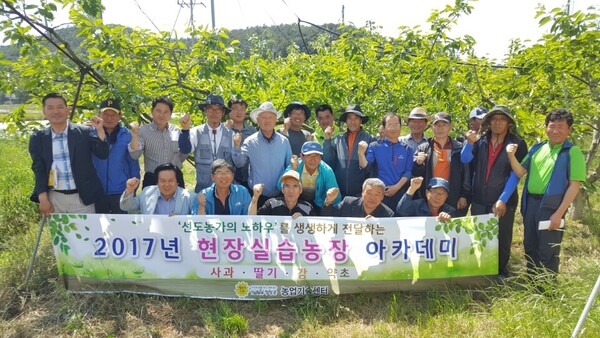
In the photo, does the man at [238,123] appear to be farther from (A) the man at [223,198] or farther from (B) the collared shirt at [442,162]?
(B) the collared shirt at [442,162]

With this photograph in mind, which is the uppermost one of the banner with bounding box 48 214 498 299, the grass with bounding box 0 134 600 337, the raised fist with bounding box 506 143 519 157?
the raised fist with bounding box 506 143 519 157

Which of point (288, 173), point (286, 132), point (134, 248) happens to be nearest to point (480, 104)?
point (286, 132)

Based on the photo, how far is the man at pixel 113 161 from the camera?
4.47 meters

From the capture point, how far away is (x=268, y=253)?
13.4ft

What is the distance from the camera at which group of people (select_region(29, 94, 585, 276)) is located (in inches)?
161

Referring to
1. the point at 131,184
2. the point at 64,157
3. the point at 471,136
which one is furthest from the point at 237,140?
the point at 471,136

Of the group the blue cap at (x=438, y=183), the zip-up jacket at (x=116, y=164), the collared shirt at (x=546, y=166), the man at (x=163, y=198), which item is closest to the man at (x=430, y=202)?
the blue cap at (x=438, y=183)

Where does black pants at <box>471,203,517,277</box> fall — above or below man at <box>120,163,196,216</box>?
below

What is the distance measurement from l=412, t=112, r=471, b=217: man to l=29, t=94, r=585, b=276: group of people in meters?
0.01

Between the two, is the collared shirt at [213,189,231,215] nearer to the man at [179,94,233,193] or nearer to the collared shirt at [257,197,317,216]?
the collared shirt at [257,197,317,216]

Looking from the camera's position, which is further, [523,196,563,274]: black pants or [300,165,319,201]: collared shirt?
[300,165,319,201]: collared shirt

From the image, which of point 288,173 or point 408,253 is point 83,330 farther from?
point 408,253

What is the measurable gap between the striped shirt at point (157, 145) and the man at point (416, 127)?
256 cm

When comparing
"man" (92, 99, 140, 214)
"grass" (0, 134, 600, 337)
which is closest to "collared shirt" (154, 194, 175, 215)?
"man" (92, 99, 140, 214)
